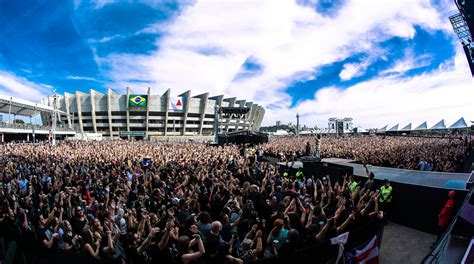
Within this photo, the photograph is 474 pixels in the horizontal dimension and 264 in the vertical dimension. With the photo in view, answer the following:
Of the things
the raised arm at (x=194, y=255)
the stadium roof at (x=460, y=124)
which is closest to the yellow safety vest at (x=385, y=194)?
the raised arm at (x=194, y=255)

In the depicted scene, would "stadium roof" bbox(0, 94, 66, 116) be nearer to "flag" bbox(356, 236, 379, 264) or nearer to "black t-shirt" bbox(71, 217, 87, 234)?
"black t-shirt" bbox(71, 217, 87, 234)

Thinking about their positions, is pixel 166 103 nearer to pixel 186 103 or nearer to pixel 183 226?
pixel 186 103

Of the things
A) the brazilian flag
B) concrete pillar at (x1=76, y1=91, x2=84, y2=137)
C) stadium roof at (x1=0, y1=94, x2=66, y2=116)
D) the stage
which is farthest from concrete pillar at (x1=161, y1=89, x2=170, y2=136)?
the stage

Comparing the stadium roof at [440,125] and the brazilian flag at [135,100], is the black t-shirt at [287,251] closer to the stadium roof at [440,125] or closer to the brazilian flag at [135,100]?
the stadium roof at [440,125]

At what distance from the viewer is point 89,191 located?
26.0 feet

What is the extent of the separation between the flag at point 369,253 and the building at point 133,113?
260 feet

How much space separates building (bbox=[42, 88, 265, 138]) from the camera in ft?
269

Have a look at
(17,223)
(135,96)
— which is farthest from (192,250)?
(135,96)

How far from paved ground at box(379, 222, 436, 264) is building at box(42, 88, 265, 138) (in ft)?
253

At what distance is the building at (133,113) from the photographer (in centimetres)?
8206

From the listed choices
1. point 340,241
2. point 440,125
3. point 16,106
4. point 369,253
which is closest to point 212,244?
point 340,241

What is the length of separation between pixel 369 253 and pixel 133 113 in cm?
8859

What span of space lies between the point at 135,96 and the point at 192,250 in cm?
8544

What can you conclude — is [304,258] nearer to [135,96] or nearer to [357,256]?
[357,256]
